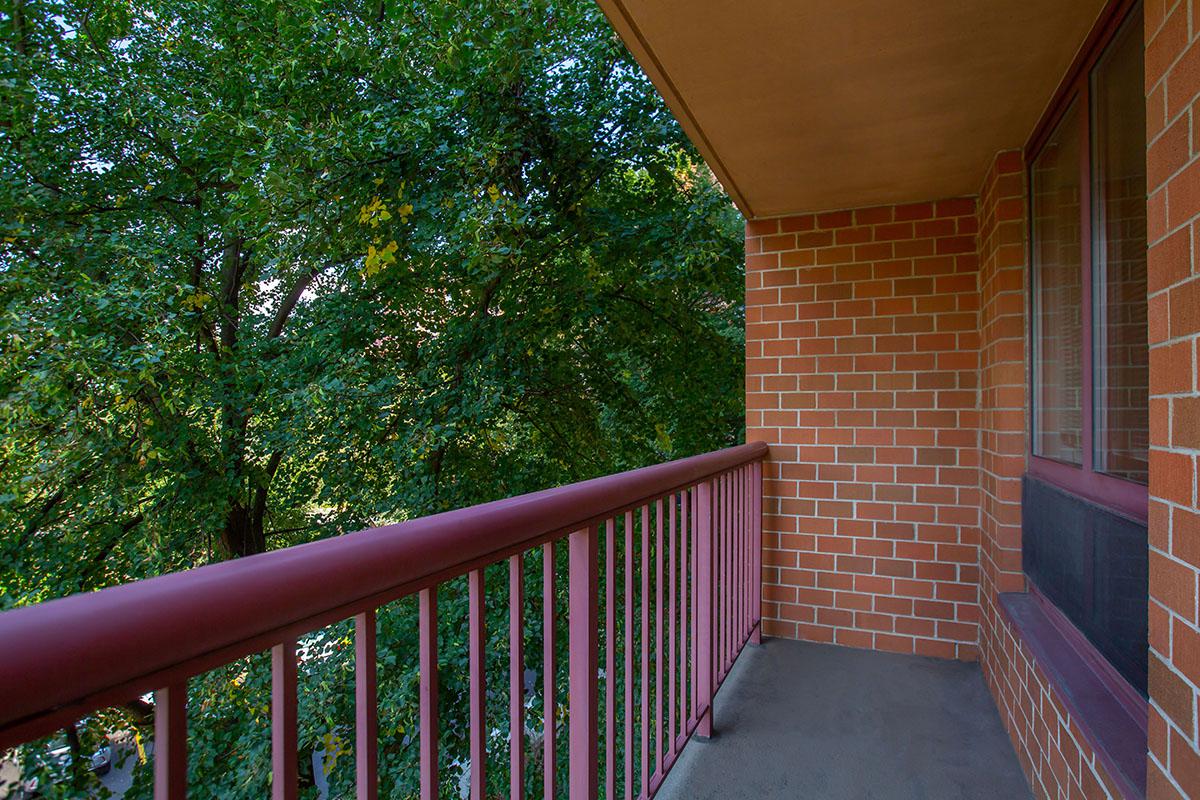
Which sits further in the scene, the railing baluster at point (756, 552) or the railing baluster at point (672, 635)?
the railing baluster at point (756, 552)

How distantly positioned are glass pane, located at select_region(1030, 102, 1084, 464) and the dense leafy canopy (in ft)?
9.06

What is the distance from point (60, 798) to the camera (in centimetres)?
342

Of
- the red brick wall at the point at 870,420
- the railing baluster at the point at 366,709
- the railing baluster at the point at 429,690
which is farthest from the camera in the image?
the red brick wall at the point at 870,420

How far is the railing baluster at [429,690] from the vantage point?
31.4 inches

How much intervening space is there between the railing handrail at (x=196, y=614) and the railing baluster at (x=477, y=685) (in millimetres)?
74

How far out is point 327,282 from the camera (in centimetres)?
643

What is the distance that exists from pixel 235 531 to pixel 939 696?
269 inches

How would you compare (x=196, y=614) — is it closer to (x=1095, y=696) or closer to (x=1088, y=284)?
(x=1095, y=696)

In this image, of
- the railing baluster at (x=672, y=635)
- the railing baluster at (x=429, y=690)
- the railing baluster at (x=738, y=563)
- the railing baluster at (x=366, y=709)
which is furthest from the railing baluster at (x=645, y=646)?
the railing baluster at (x=738, y=563)

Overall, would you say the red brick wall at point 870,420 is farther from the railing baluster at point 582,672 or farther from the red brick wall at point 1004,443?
the railing baluster at point 582,672

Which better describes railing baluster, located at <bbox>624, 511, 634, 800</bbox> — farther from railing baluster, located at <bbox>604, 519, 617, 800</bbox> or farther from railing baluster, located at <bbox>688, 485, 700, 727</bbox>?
railing baluster, located at <bbox>688, 485, 700, 727</bbox>

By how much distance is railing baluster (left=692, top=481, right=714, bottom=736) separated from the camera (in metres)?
2.15

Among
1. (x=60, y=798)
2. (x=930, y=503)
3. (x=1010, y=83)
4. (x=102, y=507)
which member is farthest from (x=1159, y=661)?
(x=102, y=507)

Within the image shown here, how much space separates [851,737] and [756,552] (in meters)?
0.94
